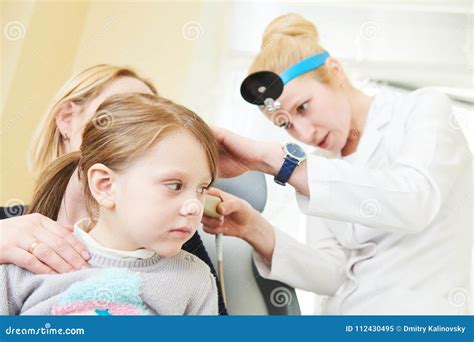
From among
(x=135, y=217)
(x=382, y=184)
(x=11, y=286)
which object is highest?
(x=382, y=184)

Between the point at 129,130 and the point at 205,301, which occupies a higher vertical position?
the point at 129,130

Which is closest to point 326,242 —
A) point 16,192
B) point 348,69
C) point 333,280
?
point 333,280

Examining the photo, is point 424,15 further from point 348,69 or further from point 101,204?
point 101,204

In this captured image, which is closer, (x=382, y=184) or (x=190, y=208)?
(x=190, y=208)

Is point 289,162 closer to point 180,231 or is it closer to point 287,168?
point 287,168

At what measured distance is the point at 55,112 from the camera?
3.39 ft

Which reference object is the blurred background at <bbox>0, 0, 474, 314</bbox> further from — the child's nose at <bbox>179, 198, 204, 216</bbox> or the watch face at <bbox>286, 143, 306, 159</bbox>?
the child's nose at <bbox>179, 198, 204, 216</bbox>

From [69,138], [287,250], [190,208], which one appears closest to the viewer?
[190,208]

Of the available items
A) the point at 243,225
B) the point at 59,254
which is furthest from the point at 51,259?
the point at 243,225

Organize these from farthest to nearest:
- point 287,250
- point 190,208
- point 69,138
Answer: point 287,250 → point 69,138 → point 190,208

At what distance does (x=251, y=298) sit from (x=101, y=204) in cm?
40

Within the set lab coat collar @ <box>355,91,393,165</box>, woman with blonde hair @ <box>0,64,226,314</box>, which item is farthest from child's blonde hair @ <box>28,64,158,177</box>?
lab coat collar @ <box>355,91,393,165</box>

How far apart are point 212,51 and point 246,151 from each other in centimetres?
24
